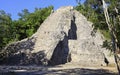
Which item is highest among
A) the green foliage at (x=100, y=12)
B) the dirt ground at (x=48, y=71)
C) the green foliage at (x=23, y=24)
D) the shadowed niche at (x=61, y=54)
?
the green foliage at (x=23, y=24)

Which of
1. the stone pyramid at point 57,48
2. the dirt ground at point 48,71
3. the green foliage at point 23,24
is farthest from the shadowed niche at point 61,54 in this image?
the green foliage at point 23,24

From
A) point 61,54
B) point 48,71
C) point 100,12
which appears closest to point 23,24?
point 61,54

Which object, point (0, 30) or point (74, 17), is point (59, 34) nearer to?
point (74, 17)

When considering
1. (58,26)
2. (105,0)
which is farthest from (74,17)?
(105,0)

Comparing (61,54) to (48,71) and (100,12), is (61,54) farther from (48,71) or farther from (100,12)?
(48,71)

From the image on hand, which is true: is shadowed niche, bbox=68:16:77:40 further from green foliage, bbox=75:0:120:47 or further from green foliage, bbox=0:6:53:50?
green foliage, bbox=0:6:53:50

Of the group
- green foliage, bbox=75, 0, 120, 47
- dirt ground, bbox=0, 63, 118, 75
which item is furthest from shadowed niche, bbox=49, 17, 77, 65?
green foliage, bbox=75, 0, 120, 47

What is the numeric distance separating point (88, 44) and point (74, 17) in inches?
286

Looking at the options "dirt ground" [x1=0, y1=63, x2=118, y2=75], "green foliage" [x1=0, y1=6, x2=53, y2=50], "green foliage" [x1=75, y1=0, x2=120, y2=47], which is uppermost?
"green foliage" [x1=0, y1=6, x2=53, y2=50]

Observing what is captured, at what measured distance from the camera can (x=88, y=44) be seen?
35.0 metres

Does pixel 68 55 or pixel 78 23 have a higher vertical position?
pixel 78 23

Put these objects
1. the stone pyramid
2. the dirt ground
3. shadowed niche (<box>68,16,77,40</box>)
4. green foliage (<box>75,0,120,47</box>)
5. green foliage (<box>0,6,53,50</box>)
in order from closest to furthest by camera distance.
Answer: the dirt ground
green foliage (<box>75,0,120,47</box>)
the stone pyramid
shadowed niche (<box>68,16,77,40</box>)
green foliage (<box>0,6,53,50</box>)

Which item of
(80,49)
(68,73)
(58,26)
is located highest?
(58,26)

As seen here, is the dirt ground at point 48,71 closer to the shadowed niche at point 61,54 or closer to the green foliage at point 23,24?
the shadowed niche at point 61,54
